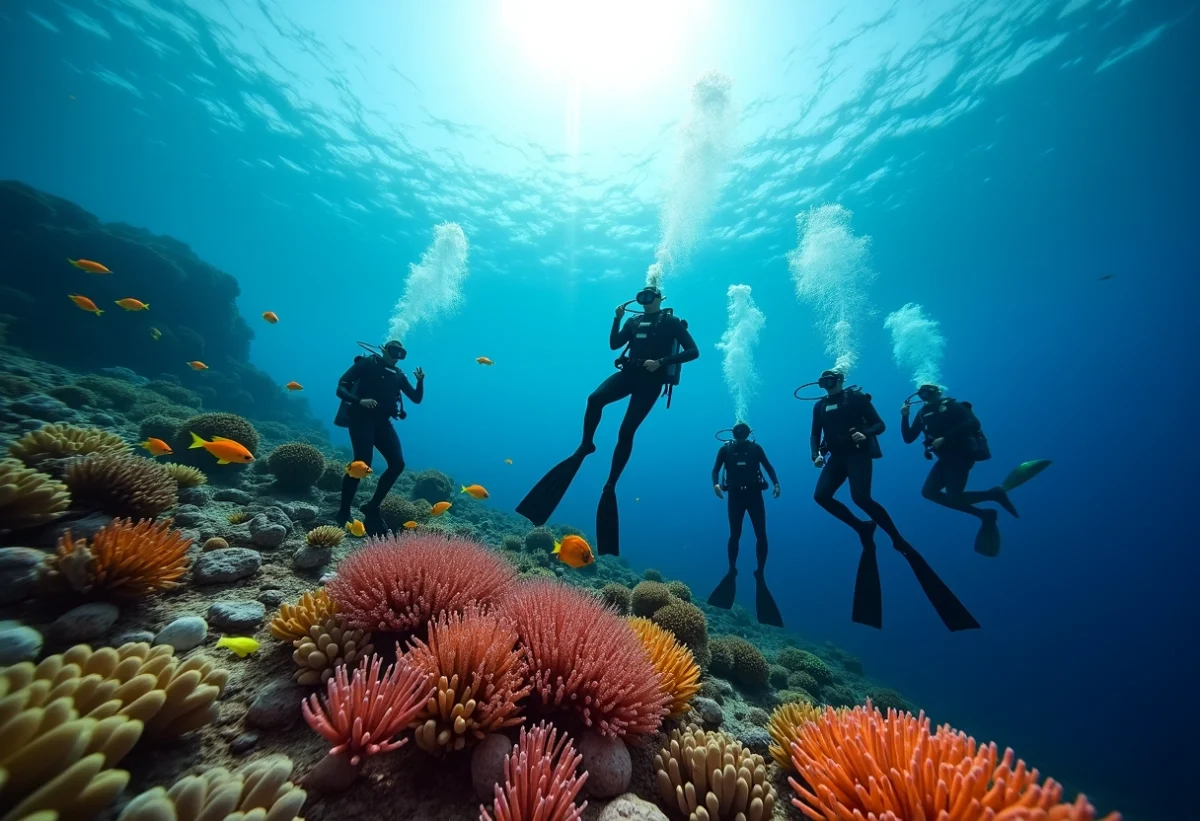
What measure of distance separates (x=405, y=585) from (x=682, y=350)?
4930 millimetres

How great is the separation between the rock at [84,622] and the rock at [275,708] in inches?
49.3

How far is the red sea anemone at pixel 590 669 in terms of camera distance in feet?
8.14

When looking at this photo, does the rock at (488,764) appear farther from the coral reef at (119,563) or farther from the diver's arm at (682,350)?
the diver's arm at (682,350)

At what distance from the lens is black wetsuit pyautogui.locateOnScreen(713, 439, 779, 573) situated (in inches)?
367

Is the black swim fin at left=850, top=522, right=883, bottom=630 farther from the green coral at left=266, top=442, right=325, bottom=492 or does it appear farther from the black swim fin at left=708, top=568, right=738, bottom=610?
the green coral at left=266, top=442, right=325, bottom=492

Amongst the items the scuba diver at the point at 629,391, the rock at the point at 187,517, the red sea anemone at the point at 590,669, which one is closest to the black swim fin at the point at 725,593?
the scuba diver at the point at 629,391

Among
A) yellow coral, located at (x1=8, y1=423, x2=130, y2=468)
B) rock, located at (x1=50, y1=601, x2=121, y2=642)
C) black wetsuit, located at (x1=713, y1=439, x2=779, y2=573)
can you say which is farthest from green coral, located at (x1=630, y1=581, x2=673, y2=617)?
yellow coral, located at (x1=8, y1=423, x2=130, y2=468)

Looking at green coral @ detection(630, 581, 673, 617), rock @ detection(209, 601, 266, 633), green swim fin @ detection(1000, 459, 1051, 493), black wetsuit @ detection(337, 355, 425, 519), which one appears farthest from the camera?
green swim fin @ detection(1000, 459, 1051, 493)

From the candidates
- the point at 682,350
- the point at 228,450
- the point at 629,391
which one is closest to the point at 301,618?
the point at 228,450

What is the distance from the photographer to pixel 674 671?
10.7 feet

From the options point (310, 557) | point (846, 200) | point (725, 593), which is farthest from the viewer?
point (846, 200)

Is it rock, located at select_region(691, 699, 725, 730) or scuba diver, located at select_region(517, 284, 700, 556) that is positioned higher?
scuba diver, located at select_region(517, 284, 700, 556)

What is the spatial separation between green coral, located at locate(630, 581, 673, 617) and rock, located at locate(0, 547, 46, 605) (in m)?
6.29

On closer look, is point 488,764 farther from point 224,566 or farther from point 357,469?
point 357,469
